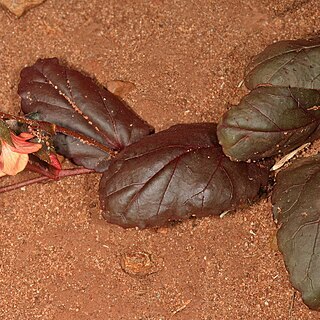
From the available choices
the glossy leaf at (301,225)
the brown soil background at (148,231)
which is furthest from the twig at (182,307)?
the glossy leaf at (301,225)

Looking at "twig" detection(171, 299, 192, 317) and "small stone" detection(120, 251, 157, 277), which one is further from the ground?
"small stone" detection(120, 251, 157, 277)

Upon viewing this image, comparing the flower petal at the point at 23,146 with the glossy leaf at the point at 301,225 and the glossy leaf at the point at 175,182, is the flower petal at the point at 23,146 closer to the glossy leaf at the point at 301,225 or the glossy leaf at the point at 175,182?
the glossy leaf at the point at 175,182

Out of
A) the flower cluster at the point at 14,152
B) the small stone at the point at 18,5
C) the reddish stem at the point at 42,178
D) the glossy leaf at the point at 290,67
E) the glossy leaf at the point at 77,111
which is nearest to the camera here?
the flower cluster at the point at 14,152

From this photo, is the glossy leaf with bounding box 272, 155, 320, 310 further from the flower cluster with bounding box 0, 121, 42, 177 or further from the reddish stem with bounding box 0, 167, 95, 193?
the flower cluster with bounding box 0, 121, 42, 177

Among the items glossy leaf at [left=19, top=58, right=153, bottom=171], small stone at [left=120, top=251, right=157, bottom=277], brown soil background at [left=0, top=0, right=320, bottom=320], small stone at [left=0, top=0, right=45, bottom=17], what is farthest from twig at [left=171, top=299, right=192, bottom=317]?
small stone at [left=0, top=0, right=45, bottom=17]

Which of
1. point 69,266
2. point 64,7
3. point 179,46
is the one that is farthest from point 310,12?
point 69,266

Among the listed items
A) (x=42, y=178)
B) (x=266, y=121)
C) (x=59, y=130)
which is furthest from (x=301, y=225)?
(x=42, y=178)
